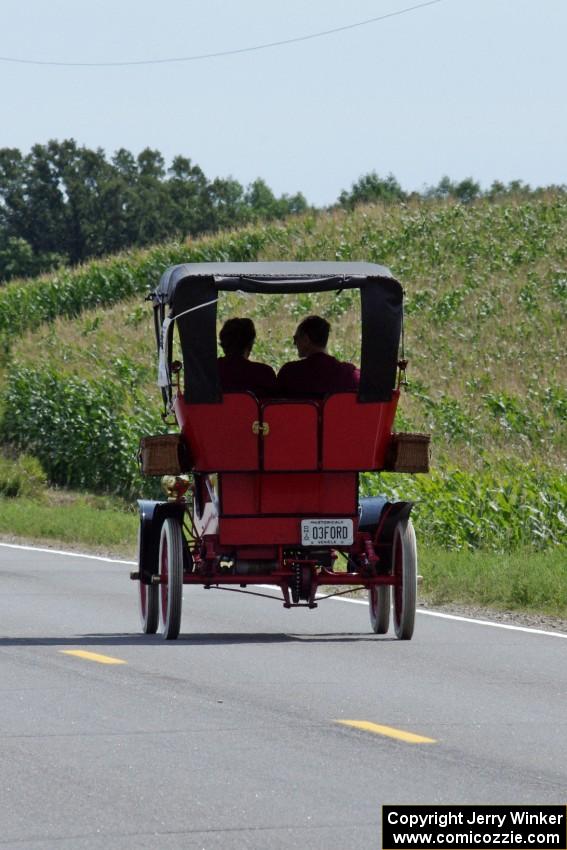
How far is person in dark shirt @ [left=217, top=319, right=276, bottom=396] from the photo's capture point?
13766mm

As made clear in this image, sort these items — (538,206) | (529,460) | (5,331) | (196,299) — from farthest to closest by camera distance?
(538,206)
(5,331)
(529,460)
(196,299)

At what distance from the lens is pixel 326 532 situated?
13.6m

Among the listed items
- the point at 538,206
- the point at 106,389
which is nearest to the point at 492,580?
the point at 106,389

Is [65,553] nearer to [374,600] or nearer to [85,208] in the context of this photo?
[374,600]

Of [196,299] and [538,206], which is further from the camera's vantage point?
[538,206]

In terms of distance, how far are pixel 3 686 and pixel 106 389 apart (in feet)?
93.1

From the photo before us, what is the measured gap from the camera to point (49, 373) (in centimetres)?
4103

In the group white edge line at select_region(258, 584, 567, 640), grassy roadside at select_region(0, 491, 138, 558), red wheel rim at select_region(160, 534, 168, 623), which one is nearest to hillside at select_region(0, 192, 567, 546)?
grassy roadside at select_region(0, 491, 138, 558)

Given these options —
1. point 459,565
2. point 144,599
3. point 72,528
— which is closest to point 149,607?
point 144,599

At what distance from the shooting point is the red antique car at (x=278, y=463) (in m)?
13.5

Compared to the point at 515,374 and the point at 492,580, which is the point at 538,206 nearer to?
the point at 515,374

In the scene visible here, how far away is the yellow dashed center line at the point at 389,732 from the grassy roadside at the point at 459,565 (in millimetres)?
6995

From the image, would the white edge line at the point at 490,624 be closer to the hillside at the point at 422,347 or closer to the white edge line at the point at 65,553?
the hillside at the point at 422,347

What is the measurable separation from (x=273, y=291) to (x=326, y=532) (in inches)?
74.5
